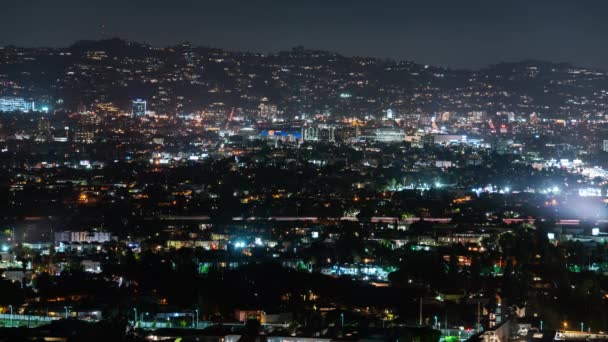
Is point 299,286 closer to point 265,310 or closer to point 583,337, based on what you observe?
point 265,310

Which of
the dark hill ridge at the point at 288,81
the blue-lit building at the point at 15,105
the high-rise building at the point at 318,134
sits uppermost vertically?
the dark hill ridge at the point at 288,81

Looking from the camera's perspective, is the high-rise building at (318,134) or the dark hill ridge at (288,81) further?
the dark hill ridge at (288,81)

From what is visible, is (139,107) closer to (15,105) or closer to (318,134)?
(15,105)

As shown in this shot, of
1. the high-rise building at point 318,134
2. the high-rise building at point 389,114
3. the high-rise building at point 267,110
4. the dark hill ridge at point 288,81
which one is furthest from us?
the high-rise building at point 389,114

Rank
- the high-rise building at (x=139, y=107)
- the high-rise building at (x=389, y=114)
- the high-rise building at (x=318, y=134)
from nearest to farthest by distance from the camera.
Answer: the high-rise building at (x=318, y=134), the high-rise building at (x=139, y=107), the high-rise building at (x=389, y=114)

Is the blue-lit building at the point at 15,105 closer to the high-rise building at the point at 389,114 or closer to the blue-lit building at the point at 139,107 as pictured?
the blue-lit building at the point at 139,107

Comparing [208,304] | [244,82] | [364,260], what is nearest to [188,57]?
[244,82]

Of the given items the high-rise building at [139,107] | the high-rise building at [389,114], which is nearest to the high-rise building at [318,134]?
the high-rise building at [139,107]

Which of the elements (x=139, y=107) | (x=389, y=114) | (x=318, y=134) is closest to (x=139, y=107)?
(x=139, y=107)

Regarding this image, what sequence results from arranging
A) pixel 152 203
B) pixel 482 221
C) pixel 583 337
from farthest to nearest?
pixel 152 203 < pixel 482 221 < pixel 583 337
